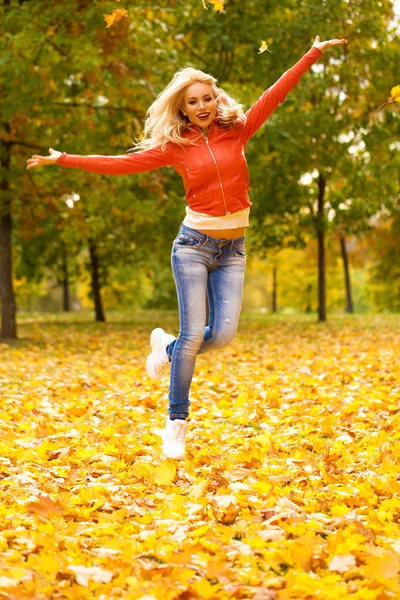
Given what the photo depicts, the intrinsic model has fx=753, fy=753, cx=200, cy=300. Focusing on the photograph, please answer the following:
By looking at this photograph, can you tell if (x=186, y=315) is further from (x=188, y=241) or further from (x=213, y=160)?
(x=213, y=160)

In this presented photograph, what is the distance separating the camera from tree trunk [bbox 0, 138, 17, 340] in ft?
45.1

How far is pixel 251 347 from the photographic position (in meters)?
13.1

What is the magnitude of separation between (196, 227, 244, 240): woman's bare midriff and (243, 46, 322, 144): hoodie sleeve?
575mm

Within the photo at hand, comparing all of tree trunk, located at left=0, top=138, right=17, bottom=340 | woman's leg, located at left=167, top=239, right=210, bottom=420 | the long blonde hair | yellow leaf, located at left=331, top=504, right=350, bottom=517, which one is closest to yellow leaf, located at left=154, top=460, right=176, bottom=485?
woman's leg, located at left=167, top=239, right=210, bottom=420

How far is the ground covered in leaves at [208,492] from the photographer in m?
2.79

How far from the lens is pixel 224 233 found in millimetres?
4570

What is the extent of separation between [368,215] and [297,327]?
177 inches

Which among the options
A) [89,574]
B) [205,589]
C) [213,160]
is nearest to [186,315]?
[213,160]

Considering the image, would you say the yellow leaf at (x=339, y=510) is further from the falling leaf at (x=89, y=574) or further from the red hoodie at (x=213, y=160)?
the red hoodie at (x=213, y=160)

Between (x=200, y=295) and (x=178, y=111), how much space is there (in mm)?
1143

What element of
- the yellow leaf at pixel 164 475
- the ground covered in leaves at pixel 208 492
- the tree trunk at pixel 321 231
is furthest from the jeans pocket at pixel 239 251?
the tree trunk at pixel 321 231

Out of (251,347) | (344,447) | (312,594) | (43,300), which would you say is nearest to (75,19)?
(251,347)

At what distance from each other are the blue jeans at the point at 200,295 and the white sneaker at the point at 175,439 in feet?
0.18

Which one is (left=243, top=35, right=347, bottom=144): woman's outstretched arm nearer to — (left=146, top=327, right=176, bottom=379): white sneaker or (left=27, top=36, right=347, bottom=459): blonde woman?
(left=27, top=36, right=347, bottom=459): blonde woman
